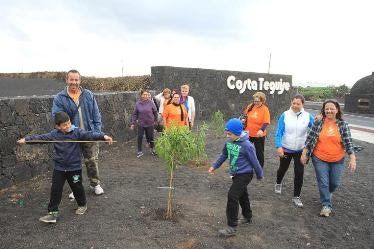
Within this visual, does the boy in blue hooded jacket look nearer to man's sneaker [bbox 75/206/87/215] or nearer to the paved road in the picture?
man's sneaker [bbox 75/206/87/215]

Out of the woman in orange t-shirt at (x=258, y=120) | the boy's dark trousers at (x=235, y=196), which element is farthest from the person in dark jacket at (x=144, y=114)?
the boy's dark trousers at (x=235, y=196)

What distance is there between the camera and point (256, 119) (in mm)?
7414

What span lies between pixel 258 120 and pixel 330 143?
69.2 inches

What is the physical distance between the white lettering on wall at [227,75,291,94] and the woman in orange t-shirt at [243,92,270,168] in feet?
36.7

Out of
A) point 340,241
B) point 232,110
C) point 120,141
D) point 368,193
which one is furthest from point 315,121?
point 232,110

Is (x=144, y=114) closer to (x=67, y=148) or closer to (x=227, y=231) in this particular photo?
(x=67, y=148)

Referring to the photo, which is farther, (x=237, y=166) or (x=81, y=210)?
(x=81, y=210)

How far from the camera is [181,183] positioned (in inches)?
291

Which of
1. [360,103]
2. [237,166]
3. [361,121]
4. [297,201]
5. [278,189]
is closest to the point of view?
[237,166]

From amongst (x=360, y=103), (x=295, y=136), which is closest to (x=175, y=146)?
(x=295, y=136)

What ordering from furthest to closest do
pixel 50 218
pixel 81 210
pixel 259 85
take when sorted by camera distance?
pixel 259 85 → pixel 81 210 → pixel 50 218

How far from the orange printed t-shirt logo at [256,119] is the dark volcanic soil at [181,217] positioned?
102 cm

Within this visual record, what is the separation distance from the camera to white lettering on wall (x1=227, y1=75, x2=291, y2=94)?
1878 centimetres

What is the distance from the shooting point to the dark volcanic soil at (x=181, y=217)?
4.80 metres
